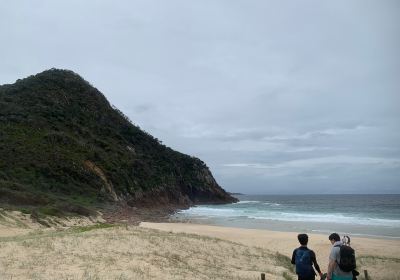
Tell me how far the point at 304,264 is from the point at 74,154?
153 feet

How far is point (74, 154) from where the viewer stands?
5066 cm

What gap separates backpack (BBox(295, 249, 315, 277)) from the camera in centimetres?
739

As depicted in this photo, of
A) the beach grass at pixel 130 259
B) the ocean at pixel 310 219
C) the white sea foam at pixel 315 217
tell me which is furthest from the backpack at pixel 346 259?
the white sea foam at pixel 315 217

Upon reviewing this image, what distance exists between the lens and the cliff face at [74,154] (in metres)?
40.6

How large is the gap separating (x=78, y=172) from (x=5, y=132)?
9.28m

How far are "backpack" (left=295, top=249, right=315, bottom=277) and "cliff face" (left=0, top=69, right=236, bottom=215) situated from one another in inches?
1002

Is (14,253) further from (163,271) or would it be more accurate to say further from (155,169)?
(155,169)

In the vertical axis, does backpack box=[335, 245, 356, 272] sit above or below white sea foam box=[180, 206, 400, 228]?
above

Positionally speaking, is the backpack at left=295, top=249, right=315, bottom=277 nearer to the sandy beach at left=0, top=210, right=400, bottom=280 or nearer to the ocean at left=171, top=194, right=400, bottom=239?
the sandy beach at left=0, top=210, right=400, bottom=280

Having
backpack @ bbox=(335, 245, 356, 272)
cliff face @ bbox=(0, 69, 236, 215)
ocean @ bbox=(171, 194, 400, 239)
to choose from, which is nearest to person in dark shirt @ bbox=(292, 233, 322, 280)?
backpack @ bbox=(335, 245, 356, 272)

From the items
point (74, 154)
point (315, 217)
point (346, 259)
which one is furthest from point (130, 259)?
point (315, 217)

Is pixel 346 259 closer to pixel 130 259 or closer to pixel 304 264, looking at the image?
pixel 304 264

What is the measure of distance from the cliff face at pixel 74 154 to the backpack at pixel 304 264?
25462mm

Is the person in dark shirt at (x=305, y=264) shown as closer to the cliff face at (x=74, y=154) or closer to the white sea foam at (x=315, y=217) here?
the cliff face at (x=74, y=154)
